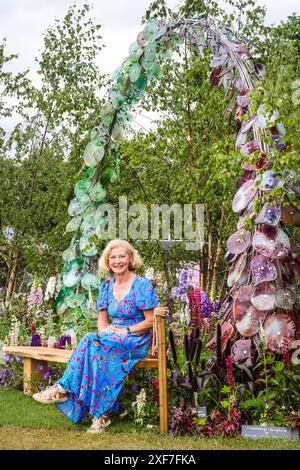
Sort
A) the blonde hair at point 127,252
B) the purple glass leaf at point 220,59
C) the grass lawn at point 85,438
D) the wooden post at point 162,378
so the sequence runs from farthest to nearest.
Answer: the purple glass leaf at point 220,59 → the blonde hair at point 127,252 → the wooden post at point 162,378 → the grass lawn at point 85,438

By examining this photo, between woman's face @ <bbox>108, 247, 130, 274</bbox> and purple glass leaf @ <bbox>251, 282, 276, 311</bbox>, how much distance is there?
0.93 m

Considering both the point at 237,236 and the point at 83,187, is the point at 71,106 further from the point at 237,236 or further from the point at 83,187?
the point at 237,236

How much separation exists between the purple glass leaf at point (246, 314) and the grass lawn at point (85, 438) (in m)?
0.83

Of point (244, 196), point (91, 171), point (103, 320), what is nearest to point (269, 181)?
point (244, 196)

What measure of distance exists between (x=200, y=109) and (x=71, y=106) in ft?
4.65

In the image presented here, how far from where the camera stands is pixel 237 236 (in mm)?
5719

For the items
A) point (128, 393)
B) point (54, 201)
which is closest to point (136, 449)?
point (128, 393)

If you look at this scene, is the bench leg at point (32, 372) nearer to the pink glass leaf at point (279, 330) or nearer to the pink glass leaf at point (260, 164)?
the pink glass leaf at point (279, 330)

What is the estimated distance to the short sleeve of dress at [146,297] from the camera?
536 centimetres

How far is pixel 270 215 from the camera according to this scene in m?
5.37

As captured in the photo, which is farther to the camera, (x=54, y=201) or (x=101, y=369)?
(x=54, y=201)

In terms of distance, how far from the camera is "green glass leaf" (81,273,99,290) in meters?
7.33

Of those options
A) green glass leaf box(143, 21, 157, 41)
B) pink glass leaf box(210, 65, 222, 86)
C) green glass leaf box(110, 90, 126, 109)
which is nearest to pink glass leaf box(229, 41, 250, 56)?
pink glass leaf box(210, 65, 222, 86)

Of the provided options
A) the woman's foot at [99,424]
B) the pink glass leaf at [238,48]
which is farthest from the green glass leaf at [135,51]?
the woman's foot at [99,424]
